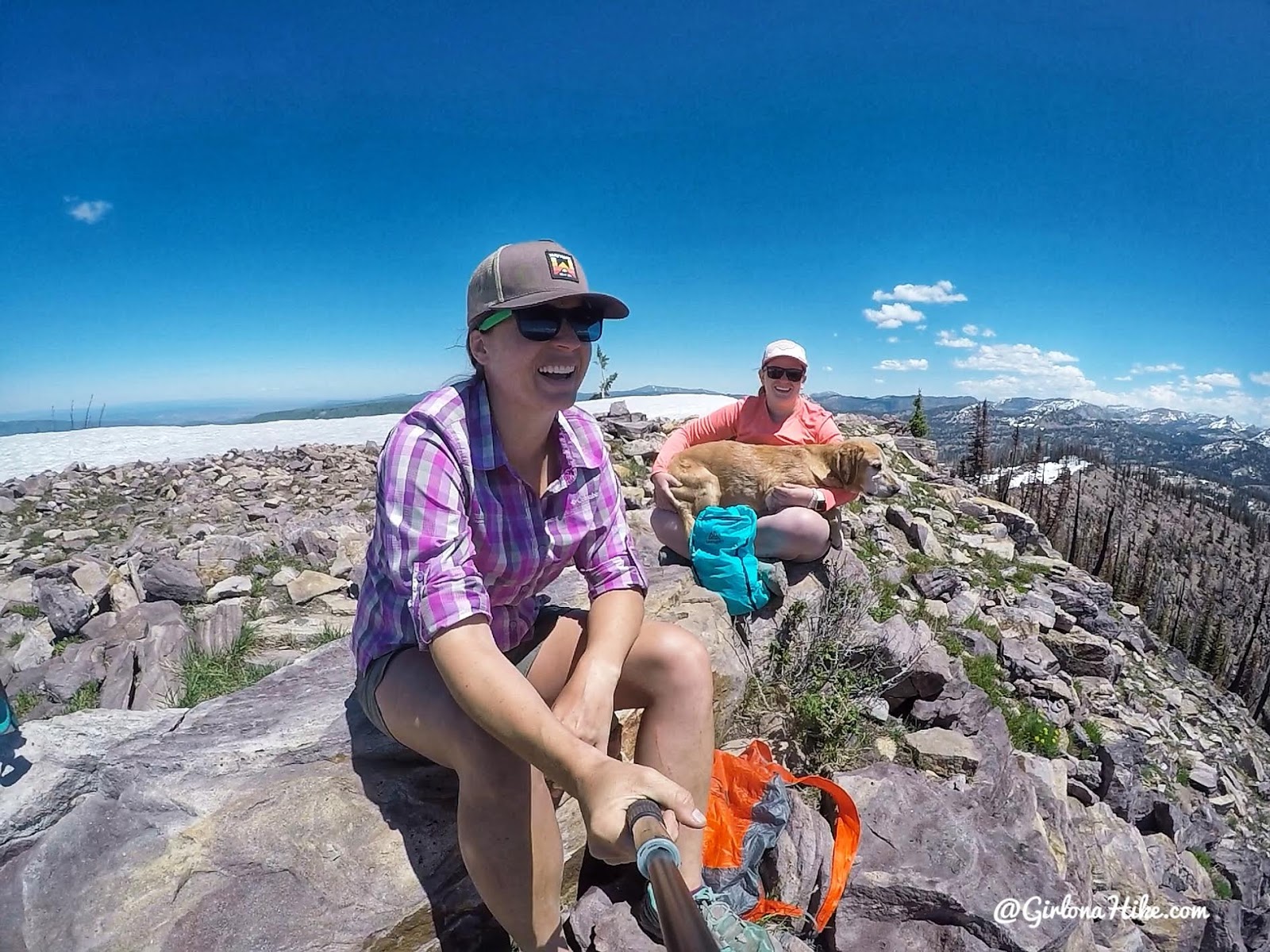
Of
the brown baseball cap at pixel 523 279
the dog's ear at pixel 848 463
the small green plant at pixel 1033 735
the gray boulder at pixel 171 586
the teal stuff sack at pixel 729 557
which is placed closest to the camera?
the brown baseball cap at pixel 523 279

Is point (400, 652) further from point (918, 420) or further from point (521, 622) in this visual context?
point (918, 420)

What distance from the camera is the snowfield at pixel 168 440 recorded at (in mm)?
15953

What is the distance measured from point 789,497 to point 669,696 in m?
3.50

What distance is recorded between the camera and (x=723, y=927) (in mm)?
2260

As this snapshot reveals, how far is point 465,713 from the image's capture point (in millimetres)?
1985

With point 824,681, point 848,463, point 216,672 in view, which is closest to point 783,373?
point 848,463

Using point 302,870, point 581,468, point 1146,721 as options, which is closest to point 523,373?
point 581,468

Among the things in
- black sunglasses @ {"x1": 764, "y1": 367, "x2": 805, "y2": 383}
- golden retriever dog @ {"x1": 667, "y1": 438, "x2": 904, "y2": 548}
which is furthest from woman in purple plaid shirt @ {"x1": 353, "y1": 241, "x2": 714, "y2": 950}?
black sunglasses @ {"x1": 764, "y1": 367, "x2": 805, "y2": 383}

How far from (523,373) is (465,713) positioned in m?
1.18

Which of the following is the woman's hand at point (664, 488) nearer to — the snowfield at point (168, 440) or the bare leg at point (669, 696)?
the bare leg at point (669, 696)

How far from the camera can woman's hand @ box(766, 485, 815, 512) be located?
18.4ft

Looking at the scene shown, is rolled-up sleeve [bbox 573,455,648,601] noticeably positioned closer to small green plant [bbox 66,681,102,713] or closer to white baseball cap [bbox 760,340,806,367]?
white baseball cap [bbox 760,340,806,367]

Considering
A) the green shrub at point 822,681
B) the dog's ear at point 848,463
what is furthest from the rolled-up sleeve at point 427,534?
the dog's ear at point 848,463

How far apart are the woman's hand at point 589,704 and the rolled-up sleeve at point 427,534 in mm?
455
